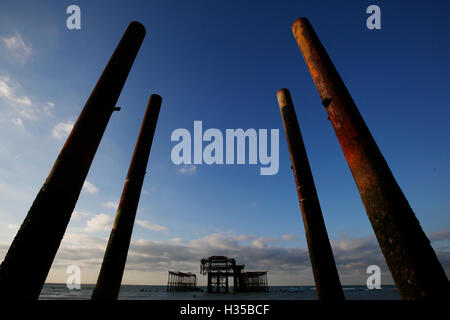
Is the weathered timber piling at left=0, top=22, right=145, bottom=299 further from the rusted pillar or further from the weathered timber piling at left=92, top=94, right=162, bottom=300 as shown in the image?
the rusted pillar

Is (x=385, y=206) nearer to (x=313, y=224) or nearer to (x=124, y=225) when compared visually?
(x=313, y=224)

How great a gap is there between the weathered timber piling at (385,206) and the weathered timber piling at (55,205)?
2673 millimetres

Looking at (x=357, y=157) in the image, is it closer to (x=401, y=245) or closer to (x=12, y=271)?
(x=401, y=245)

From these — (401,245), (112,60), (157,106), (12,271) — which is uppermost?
(157,106)

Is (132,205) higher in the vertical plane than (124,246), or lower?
higher

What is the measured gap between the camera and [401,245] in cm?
146

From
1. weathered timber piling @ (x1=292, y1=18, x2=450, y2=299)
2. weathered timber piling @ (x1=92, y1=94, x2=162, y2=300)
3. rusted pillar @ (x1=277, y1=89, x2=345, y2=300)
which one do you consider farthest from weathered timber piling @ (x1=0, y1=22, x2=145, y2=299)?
rusted pillar @ (x1=277, y1=89, x2=345, y2=300)

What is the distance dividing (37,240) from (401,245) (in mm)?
2994

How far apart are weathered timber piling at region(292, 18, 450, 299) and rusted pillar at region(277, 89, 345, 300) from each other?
2.47 meters

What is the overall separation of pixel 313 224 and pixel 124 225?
3857 mm

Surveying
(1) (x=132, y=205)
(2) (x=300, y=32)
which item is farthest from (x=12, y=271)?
(2) (x=300, y=32)

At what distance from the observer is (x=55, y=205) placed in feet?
6.75

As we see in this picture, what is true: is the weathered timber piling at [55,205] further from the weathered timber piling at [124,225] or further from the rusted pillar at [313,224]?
the rusted pillar at [313,224]

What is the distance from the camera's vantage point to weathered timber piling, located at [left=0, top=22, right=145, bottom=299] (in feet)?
5.92
